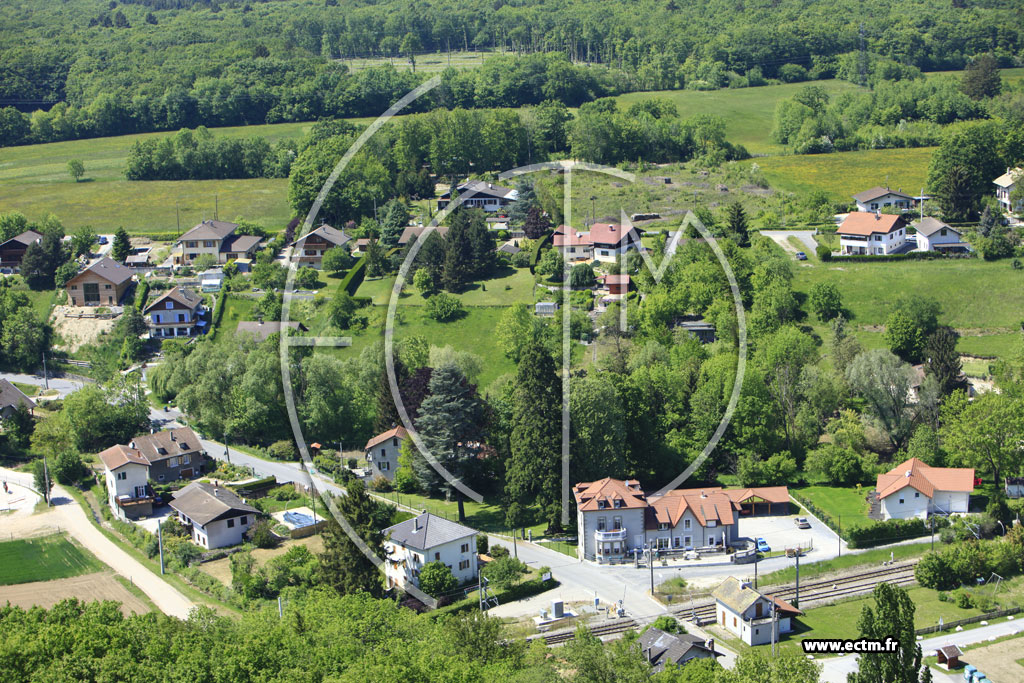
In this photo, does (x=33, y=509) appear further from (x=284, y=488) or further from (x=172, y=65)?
(x=172, y=65)

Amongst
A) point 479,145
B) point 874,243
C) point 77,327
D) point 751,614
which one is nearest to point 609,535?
→ point 751,614

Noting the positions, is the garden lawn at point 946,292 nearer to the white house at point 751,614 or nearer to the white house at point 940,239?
the white house at point 940,239

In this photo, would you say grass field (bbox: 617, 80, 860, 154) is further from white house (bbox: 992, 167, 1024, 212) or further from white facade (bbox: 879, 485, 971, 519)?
white facade (bbox: 879, 485, 971, 519)

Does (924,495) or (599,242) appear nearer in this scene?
(924,495)

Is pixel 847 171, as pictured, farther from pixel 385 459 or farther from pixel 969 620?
pixel 969 620

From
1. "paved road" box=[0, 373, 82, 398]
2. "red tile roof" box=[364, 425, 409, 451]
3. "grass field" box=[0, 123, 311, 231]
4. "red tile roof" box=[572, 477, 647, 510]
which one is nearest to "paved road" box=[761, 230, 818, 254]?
"red tile roof" box=[572, 477, 647, 510]
